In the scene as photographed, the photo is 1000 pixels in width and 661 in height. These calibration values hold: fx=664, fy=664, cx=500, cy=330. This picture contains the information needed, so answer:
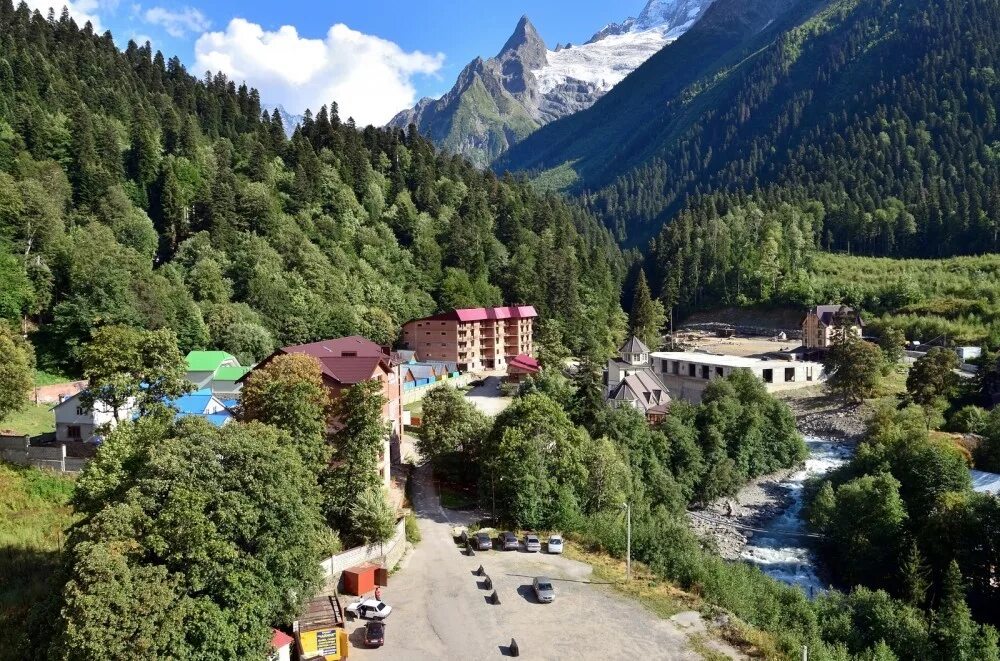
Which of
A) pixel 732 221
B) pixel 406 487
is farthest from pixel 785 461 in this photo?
pixel 732 221

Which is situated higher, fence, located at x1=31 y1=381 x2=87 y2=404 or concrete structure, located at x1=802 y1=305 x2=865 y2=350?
concrete structure, located at x1=802 y1=305 x2=865 y2=350

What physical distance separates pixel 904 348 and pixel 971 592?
182 ft

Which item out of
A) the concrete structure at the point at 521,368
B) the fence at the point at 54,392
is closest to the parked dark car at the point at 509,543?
the fence at the point at 54,392

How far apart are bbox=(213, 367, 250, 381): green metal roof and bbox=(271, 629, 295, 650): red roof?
3794cm

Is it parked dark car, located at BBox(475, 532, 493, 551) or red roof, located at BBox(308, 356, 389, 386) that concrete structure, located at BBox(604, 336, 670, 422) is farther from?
parked dark car, located at BBox(475, 532, 493, 551)

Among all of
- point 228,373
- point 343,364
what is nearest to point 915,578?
point 343,364

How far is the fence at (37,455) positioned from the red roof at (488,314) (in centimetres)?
5139

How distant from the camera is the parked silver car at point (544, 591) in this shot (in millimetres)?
26000

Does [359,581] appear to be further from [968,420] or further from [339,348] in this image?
[968,420]

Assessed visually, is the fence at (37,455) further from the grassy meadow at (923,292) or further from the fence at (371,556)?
the grassy meadow at (923,292)

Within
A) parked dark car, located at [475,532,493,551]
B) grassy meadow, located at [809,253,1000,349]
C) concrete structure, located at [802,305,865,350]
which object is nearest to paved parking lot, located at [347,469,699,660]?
parked dark car, located at [475,532,493,551]

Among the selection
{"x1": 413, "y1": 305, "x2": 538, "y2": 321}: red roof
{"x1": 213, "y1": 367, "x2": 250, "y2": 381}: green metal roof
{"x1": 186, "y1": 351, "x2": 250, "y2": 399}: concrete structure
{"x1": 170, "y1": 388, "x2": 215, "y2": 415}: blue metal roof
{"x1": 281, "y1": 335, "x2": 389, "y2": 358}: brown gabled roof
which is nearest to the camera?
{"x1": 170, "y1": 388, "x2": 215, "y2": 415}: blue metal roof

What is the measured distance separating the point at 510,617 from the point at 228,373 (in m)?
40.6

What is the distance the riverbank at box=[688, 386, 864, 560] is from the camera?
1698 inches
